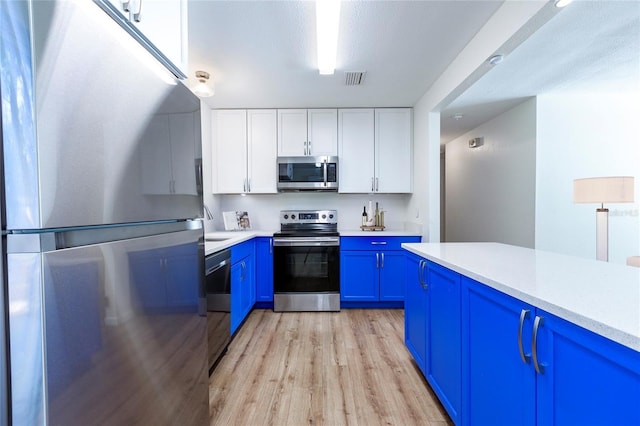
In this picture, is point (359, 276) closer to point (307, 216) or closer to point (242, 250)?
point (307, 216)

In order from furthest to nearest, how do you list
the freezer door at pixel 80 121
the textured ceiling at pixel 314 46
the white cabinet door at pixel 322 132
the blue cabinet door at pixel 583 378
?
the white cabinet door at pixel 322 132 → the textured ceiling at pixel 314 46 → the blue cabinet door at pixel 583 378 → the freezer door at pixel 80 121

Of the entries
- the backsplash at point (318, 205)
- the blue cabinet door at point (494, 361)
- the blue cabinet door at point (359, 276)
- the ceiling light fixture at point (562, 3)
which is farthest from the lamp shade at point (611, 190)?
the blue cabinet door at point (494, 361)

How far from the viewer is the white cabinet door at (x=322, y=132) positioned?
342 cm

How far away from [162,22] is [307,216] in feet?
9.45

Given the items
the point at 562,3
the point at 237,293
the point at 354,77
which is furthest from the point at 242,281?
the point at 562,3

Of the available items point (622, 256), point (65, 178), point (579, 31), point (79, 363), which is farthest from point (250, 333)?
point (622, 256)

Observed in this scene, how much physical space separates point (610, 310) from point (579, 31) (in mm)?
2298

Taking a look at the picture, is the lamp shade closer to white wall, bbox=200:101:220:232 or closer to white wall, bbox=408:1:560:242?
white wall, bbox=408:1:560:242

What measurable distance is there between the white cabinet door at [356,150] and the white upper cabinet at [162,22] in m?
2.53

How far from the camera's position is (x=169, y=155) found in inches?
36.1

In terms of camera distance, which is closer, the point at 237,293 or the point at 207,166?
the point at 237,293

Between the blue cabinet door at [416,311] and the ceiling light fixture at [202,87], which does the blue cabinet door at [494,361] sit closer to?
the blue cabinet door at [416,311]

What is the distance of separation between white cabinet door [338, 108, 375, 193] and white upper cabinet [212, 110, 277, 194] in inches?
34.7

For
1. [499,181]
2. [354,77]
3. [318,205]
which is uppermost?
[354,77]
